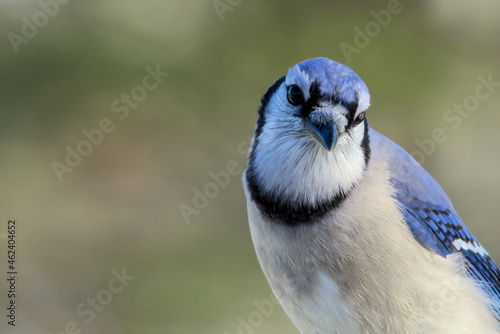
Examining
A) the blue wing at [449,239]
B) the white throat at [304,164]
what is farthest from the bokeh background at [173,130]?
the white throat at [304,164]

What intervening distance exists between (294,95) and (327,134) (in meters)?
0.14

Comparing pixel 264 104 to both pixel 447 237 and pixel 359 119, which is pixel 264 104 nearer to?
pixel 359 119

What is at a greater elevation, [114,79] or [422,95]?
[422,95]

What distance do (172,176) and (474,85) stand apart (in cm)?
246

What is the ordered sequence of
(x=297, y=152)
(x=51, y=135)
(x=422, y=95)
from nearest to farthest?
1. (x=297, y=152)
2. (x=51, y=135)
3. (x=422, y=95)

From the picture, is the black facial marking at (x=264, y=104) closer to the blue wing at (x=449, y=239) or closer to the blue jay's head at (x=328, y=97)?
the blue jay's head at (x=328, y=97)

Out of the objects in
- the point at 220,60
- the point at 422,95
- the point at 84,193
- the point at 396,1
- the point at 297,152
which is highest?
the point at 396,1

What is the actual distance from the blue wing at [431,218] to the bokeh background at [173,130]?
81.8 inches

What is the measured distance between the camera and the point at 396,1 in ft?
13.4

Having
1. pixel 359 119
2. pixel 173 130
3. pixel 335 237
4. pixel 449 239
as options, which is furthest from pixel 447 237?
pixel 173 130

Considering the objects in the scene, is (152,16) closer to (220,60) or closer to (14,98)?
(220,60)

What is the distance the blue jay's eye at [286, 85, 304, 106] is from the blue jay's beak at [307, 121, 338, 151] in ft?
0.28

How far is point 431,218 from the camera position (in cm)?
161

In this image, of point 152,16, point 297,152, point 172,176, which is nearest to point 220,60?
point 152,16
